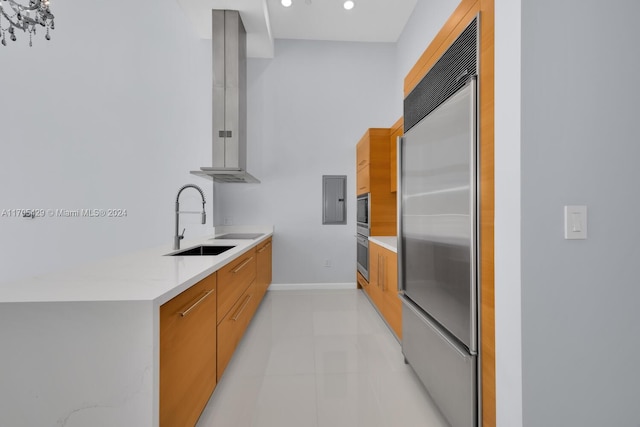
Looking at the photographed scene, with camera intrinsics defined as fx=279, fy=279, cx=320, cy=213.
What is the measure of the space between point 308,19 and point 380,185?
95.0 inches

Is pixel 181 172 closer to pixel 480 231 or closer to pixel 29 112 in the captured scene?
pixel 29 112

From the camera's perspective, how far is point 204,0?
2938 millimetres

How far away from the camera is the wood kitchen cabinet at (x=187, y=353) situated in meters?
1.02

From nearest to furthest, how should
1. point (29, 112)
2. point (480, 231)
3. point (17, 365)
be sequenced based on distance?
point (17, 365), point (480, 231), point (29, 112)

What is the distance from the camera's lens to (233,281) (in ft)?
6.65

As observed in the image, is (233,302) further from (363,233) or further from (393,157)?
(393,157)

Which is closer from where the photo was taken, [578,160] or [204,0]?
[578,160]

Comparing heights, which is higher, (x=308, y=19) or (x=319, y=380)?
(x=308, y=19)

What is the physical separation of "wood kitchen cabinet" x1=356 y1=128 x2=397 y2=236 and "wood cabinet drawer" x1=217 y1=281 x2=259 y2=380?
5.41 ft

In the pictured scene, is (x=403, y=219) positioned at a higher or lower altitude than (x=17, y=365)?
higher

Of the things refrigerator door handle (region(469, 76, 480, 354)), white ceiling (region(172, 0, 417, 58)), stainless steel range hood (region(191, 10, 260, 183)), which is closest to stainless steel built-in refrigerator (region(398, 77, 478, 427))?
refrigerator door handle (region(469, 76, 480, 354))

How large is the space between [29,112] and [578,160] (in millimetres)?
5983

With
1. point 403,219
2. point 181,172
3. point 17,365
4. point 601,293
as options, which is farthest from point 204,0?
point 601,293

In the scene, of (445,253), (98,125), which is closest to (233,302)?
(445,253)
